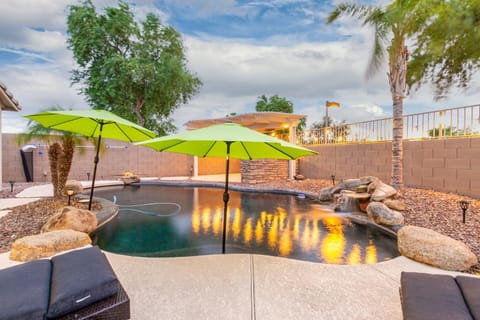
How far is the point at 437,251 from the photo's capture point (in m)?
3.16

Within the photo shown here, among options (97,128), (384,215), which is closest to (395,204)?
(384,215)

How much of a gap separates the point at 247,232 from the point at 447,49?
854cm

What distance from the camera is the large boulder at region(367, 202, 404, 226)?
5230 millimetres

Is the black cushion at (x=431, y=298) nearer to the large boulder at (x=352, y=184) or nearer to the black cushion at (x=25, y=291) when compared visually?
the black cushion at (x=25, y=291)

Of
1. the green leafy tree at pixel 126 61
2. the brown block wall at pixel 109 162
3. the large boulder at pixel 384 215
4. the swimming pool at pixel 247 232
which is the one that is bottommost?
the swimming pool at pixel 247 232

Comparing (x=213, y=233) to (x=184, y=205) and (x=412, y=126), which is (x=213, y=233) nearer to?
(x=184, y=205)

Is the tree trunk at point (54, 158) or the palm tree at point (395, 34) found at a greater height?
the palm tree at point (395, 34)

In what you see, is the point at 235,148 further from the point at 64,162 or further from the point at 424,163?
the point at 424,163

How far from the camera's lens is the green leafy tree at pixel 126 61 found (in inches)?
579

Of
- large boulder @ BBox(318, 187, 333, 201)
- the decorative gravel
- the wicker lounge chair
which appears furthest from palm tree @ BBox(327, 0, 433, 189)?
the wicker lounge chair

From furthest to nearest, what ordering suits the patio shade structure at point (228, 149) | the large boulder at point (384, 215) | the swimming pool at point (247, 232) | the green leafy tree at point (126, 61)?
the green leafy tree at point (126, 61)
the large boulder at point (384, 215)
the swimming pool at point (247, 232)
the patio shade structure at point (228, 149)

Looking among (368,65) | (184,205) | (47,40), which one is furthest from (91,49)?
(368,65)

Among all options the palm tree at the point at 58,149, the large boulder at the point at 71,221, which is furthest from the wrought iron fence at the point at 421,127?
the palm tree at the point at 58,149

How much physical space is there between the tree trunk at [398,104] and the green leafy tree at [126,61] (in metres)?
13.2
